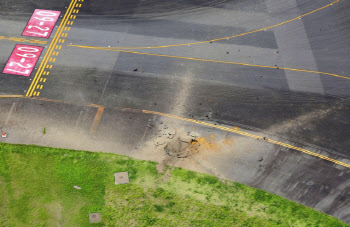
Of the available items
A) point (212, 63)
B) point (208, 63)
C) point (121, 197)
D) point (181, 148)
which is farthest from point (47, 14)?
point (121, 197)

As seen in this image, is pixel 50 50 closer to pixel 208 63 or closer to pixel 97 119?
pixel 97 119

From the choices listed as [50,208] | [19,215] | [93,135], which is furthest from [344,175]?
[19,215]

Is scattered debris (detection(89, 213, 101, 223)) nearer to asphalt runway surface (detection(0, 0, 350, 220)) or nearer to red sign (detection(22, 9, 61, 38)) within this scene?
asphalt runway surface (detection(0, 0, 350, 220))

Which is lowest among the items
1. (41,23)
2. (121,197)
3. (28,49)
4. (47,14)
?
(121,197)

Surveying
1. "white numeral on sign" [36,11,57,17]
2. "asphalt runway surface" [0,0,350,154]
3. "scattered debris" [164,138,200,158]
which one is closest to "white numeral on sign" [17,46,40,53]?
"asphalt runway surface" [0,0,350,154]

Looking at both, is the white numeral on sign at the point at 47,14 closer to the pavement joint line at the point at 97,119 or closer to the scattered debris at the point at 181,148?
the pavement joint line at the point at 97,119

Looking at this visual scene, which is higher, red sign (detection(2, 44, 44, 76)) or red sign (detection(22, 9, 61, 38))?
red sign (detection(22, 9, 61, 38))
